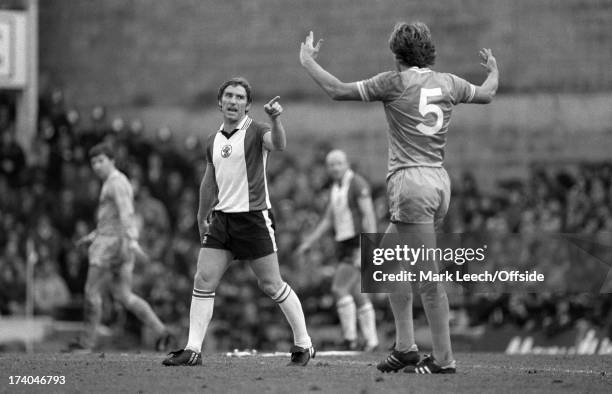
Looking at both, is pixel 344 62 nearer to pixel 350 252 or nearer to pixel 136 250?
pixel 350 252

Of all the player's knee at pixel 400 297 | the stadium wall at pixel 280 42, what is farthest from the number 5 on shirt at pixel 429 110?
the stadium wall at pixel 280 42

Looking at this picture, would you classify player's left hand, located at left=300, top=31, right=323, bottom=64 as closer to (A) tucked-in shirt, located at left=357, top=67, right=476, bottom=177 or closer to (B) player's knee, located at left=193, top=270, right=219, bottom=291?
(A) tucked-in shirt, located at left=357, top=67, right=476, bottom=177

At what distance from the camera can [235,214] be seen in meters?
10.9

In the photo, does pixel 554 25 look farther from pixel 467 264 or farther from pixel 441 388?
pixel 441 388

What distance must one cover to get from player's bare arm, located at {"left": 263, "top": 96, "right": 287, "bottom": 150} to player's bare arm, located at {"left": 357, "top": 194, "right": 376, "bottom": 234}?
5.22 meters

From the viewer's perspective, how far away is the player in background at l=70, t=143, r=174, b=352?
48.1 ft

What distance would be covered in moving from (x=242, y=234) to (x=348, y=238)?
547cm

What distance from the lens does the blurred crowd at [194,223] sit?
65.5 ft

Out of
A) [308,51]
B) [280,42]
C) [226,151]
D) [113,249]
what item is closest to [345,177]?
[113,249]

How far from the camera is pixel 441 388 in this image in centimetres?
909

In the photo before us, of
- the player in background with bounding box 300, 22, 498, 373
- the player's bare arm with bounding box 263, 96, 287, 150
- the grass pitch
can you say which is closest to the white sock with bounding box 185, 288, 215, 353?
the grass pitch

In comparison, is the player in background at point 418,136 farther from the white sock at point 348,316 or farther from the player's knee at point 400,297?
the white sock at point 348,316

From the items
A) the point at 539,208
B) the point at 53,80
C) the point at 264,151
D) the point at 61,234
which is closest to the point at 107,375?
the point at 264,151

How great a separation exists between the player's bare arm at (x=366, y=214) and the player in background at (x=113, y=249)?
2.71 meters
